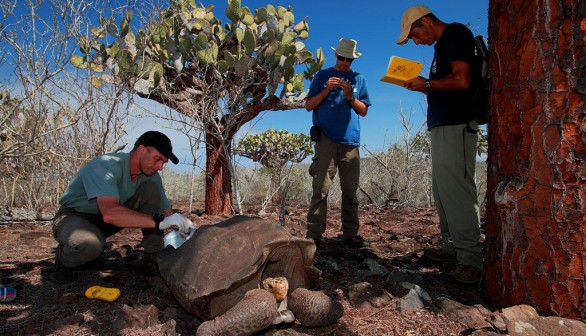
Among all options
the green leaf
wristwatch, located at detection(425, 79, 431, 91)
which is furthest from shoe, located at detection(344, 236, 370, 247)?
the green leaf

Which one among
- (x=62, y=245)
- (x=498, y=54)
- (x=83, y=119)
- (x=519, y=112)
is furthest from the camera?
(x=83, y=119)

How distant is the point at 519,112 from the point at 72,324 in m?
2.94

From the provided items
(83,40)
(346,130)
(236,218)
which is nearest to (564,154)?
(236,218)

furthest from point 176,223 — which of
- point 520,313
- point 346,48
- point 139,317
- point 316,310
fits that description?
point 346,48

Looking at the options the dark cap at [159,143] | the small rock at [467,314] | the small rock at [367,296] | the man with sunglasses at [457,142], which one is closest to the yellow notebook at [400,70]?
the man with sunglasses at [457,142]

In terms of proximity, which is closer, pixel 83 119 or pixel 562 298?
pixel 562 298

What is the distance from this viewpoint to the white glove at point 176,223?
3.28 metres

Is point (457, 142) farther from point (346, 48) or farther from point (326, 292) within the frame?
point (346, 48)

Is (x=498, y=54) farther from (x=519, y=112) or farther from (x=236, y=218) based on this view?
(x=236, y=218)

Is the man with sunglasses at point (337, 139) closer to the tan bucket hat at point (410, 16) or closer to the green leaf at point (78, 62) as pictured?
the tan bucket hat at point (410, 16)

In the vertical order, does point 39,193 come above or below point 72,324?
above

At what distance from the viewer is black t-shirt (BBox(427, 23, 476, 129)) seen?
9.70ft

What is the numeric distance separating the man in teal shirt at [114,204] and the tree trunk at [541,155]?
2.49 m

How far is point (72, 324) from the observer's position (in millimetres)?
2381
